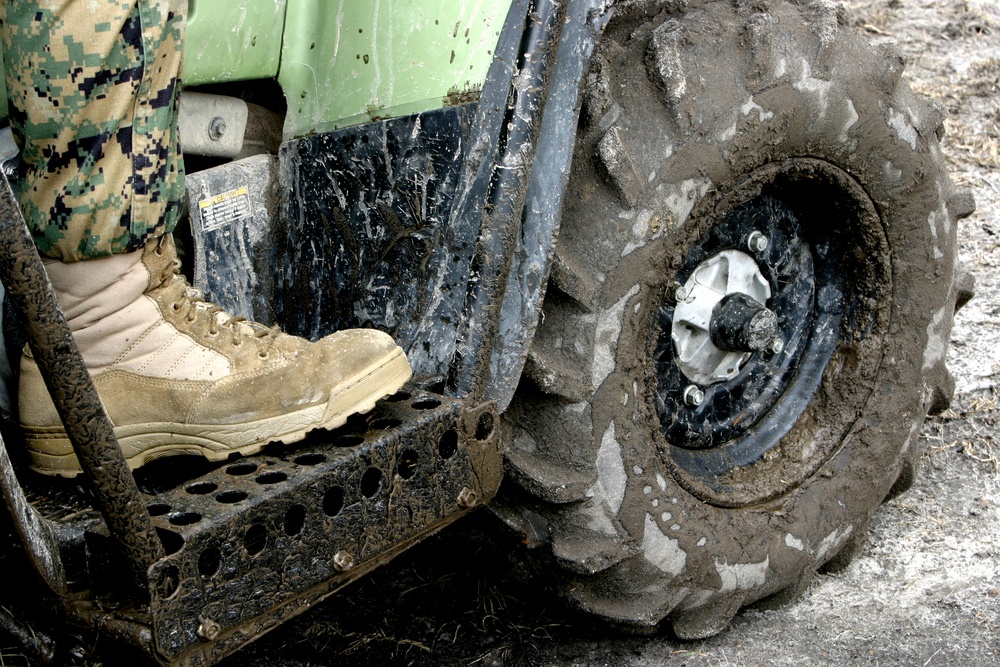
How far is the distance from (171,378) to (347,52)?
69cm

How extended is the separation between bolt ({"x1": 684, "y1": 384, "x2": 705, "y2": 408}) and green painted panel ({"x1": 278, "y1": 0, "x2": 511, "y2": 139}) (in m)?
0.87

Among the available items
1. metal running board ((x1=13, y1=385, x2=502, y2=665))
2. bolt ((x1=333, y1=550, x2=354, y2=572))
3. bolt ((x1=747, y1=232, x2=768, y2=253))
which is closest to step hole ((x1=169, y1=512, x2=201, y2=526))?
metal running board ((x1=13, y1=385, x2=502, y2=665))

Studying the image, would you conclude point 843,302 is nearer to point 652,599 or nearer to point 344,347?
point 652,599

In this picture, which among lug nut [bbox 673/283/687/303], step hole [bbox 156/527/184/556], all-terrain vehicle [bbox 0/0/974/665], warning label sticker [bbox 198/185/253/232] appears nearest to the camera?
step hole [bbox 156/527/184/556]

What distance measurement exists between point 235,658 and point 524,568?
65cm

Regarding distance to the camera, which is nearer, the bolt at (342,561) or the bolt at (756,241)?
the bolt at (342,561)

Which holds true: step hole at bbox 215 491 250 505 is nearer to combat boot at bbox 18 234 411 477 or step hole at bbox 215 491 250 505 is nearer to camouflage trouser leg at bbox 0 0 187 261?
combat boot at bbox 18 234 411 477

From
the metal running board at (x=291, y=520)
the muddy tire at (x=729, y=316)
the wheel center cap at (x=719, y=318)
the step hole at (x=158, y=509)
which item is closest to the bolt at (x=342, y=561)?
the metal running board at (x=291, y=520)

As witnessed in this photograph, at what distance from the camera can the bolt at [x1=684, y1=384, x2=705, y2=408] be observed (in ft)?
7.99

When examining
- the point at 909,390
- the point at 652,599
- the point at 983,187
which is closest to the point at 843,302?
the point at 909,390

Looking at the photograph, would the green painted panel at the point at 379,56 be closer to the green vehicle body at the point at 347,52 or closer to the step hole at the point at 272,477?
the green vehicle body at the point at 347,52

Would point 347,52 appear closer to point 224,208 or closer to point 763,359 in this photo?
point 224,208

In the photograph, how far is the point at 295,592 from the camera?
5.36 feet

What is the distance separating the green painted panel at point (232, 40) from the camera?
190 cm
